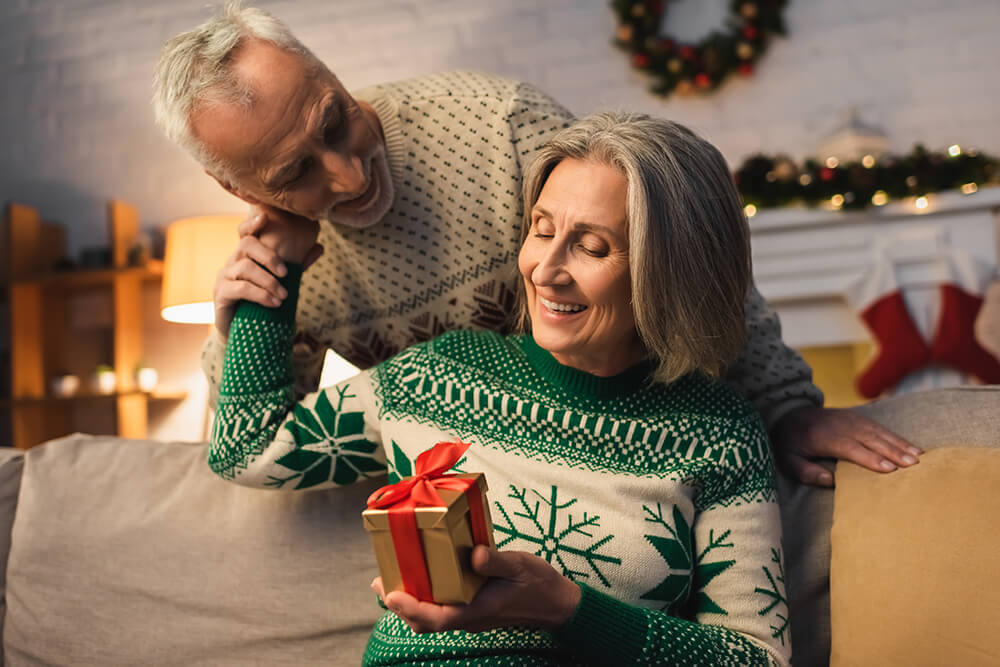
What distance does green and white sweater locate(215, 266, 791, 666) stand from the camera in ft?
3.25

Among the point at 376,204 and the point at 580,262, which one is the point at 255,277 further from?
the point at 580,262

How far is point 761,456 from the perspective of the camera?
1106 mm

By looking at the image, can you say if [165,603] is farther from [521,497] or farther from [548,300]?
[548,300]

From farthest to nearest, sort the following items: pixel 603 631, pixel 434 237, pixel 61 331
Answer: pixel 61 331
pixel 434 237
pixel 603 631

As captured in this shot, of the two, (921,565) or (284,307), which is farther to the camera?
(284,307)

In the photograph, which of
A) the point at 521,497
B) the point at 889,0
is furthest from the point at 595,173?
the point at 889,0

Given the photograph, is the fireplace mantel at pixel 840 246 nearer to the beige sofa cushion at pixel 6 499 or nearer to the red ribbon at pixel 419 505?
the beige sofa cushion at pixel 6 499

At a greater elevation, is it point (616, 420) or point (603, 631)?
point (616, 420)

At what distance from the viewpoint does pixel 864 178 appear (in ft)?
9.93

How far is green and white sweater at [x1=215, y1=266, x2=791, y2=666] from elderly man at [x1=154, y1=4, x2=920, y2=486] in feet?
0.53

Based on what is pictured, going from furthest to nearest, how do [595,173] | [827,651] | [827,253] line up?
[827,253]
[827,651]
[595,173]

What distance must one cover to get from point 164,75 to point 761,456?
3.36 ft

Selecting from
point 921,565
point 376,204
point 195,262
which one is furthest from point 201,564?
point 195,262

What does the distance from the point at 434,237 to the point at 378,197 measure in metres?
0.12
